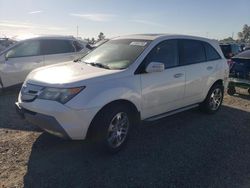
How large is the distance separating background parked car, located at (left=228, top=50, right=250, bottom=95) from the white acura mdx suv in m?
3.32

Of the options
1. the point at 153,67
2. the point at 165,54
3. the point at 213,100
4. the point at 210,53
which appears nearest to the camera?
the point at 153,67

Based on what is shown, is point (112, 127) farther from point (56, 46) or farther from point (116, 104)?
point (56, 46)

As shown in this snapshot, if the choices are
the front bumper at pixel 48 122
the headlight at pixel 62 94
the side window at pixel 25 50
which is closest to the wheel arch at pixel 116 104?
the front bumper at pixel 48 122

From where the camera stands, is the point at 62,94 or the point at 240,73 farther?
the point at 240,73

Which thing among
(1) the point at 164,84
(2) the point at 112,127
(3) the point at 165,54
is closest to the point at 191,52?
(3) the point at 165,54

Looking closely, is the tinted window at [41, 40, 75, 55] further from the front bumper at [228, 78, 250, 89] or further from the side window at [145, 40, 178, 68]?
the front bumper at [228, 78, 250, 89]

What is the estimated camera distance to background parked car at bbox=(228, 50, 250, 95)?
948 cm

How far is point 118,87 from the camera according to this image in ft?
14.9

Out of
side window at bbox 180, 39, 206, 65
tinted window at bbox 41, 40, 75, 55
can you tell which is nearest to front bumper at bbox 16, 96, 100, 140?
side window at bbox 180, 39, 206, 65

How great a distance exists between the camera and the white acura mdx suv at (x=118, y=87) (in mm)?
4184

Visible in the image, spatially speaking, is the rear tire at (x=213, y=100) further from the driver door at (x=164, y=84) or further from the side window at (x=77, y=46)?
the side window at (x=77, y=46)

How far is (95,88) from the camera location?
429cm

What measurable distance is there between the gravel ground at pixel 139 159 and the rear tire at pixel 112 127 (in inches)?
7.7

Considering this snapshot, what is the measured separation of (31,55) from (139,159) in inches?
223
